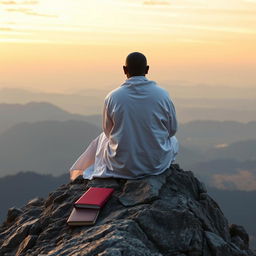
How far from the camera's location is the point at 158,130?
458 inches

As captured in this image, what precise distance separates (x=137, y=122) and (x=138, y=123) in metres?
0.03

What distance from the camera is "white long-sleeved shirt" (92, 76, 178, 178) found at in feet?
37.6

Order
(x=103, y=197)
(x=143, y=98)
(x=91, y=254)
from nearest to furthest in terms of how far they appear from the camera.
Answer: (x=91, y=254) < (x=103, y=197) < (x=143, y=98)

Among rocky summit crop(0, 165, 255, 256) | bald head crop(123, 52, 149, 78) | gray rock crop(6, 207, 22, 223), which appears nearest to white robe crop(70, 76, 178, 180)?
bald head crop(123, 52, 149, 78)

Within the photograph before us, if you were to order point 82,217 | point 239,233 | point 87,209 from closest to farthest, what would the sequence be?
point 82,217 → point 87,209 → point 239,233

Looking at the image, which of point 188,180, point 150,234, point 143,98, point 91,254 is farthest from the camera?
point 188,180

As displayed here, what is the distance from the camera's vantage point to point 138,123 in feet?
37.6

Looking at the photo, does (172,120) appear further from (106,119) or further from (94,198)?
(94,198)

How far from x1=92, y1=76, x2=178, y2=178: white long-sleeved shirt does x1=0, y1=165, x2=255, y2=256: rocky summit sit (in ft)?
1.24

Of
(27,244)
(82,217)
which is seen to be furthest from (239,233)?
(27,244)

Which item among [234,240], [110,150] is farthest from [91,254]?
[234,240]

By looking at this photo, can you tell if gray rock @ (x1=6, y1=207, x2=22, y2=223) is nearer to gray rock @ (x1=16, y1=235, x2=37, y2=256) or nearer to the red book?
gray rock @ (x1=16, y1=235, x2=37, y2=256)

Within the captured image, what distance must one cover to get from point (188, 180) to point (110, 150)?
6.44 ft

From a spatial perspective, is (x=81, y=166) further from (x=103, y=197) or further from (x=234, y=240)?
(x=234, y=240)
